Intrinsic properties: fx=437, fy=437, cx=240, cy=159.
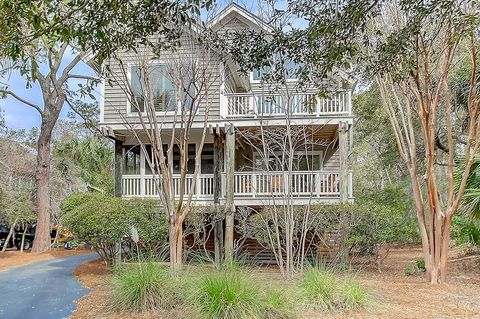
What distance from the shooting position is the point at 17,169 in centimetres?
1950

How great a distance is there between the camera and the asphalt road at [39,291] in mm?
7379

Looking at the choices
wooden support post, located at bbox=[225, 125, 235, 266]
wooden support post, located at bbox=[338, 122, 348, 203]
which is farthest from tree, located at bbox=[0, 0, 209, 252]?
wooden support post, located at bbox=[338, 122, 348, 203]

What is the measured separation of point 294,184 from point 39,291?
7576mm

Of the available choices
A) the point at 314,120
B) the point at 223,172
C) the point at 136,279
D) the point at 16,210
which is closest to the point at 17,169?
the point at 16,210

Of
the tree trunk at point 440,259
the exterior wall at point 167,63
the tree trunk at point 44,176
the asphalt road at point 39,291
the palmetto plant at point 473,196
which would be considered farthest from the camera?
the tree trunk at point 44,176

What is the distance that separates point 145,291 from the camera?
6.70 metres

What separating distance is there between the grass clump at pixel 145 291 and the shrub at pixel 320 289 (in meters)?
1.99

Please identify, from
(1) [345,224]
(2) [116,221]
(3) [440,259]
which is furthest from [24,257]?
(3) [440,259]

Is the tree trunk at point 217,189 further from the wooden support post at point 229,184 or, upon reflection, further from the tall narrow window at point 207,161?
the tall narrow window at point 207,161

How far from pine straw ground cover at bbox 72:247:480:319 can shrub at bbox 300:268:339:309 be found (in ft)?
0.50

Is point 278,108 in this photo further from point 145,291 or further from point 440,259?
point 145,291

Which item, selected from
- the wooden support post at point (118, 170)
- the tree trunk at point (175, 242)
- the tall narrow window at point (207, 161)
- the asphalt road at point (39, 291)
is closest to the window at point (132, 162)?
the wooden support post at point (118, 170)

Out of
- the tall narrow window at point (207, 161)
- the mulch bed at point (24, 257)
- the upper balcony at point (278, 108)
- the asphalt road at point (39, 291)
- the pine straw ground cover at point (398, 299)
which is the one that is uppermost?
the upper balcony at point (278, 108)

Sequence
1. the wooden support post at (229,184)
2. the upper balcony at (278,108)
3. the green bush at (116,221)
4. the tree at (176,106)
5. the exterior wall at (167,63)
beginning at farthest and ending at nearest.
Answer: the upper balcony at (278,108) < the wooden support post at (229,184) < the green bush at (116,221) < the exterior wall at (167,63) < the tree at (176,106)
